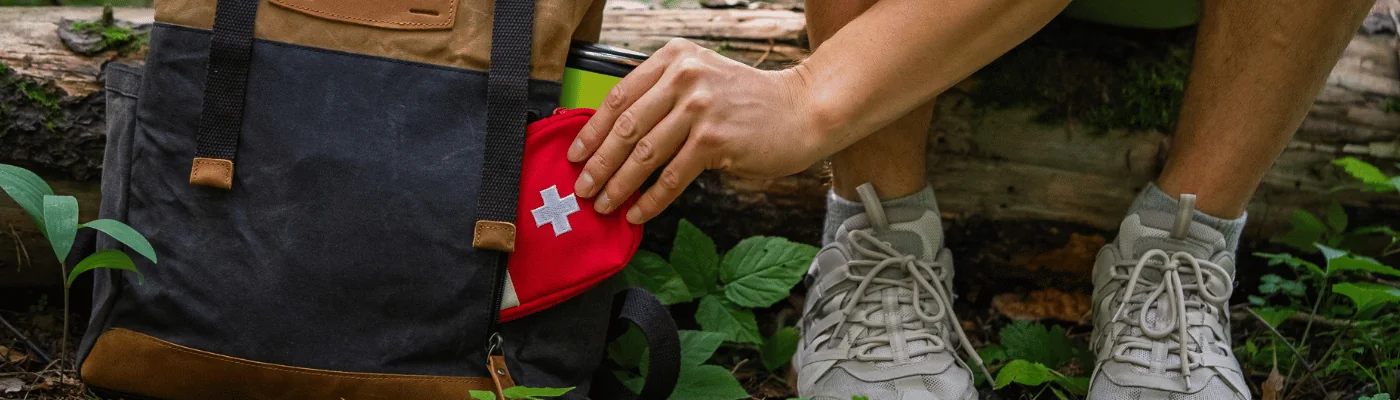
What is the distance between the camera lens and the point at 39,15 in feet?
Result: 6.66

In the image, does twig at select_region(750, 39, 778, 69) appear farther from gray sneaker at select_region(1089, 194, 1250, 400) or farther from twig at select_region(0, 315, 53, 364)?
twig at select_region(0, 315, 53, 364)

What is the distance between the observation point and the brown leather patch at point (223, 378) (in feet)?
4.93

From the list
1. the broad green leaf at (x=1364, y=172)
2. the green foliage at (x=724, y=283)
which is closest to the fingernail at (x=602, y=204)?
the green foliage at (x=724, y=283)

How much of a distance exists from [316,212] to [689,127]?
59cm

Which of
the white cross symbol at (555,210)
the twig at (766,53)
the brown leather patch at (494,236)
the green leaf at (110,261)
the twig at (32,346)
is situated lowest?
the twig at (32,346)

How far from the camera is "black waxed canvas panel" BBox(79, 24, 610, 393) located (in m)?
1.47

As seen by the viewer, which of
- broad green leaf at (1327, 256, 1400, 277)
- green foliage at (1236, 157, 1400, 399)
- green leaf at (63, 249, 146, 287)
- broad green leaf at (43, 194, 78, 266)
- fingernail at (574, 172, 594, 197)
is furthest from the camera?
green foliage at (1236, 157, 1400, 399)

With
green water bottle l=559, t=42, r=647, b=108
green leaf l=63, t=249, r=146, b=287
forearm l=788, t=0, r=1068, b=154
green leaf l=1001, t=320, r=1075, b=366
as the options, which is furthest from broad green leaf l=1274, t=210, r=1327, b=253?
green leaf l=63, t=249, r=146, b=287

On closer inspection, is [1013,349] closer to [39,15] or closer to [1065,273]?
[1065,273]

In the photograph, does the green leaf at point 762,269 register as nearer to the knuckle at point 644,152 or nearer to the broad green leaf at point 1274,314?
the knuckle at point 644,152

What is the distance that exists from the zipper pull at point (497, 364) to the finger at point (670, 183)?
294 mm

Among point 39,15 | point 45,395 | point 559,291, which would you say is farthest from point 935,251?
point 39,15

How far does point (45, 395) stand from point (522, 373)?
2.86 feet

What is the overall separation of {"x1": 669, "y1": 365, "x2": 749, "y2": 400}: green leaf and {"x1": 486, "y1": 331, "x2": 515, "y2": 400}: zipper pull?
335 millimetres
